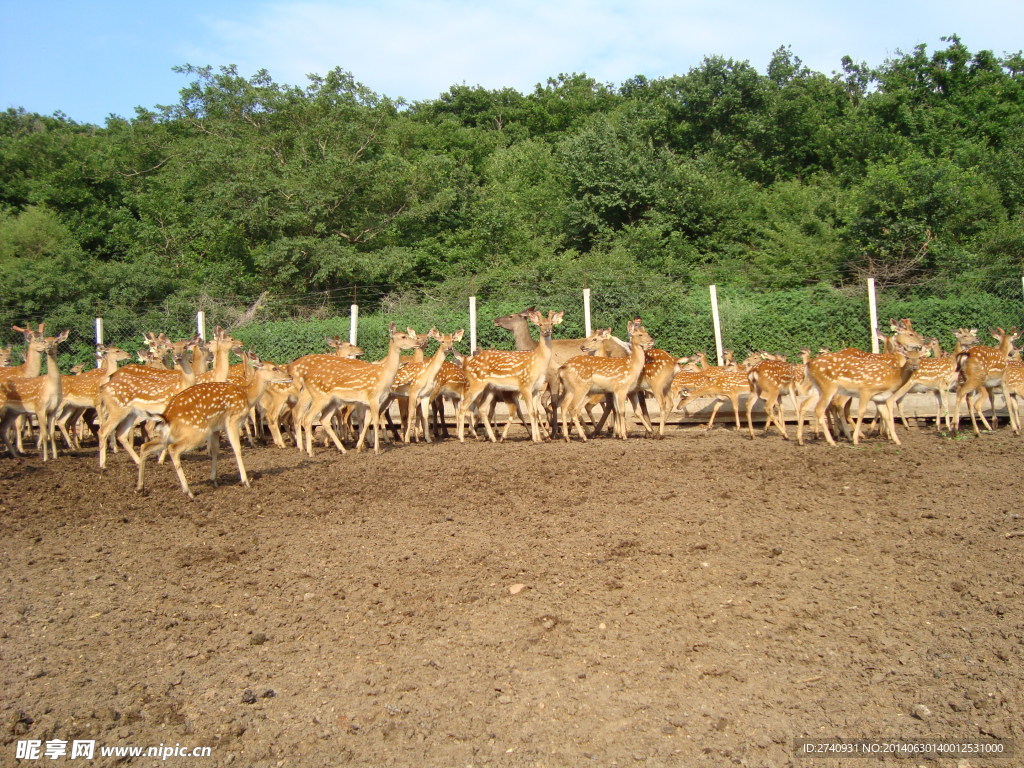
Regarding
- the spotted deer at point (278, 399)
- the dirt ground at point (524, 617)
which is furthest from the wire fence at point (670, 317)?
the dirt ground at point (524, 617)

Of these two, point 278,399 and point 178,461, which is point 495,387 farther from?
point 178,461

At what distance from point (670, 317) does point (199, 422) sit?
1181 cm

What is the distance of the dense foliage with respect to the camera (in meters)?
23.1

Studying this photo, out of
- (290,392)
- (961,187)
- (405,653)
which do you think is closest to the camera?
(405,653)

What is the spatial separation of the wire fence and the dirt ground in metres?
9.47

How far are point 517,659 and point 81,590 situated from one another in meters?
3.15

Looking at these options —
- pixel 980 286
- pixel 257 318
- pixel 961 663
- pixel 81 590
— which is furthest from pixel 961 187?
pixel 81 590

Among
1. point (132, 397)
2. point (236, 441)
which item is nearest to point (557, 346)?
point (132, 397)

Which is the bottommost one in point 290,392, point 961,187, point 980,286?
point 290,392

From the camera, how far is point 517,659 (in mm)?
5254

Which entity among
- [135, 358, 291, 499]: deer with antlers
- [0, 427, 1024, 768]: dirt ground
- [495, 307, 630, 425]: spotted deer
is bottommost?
[0, 427, 1024, 768]: dirt ground

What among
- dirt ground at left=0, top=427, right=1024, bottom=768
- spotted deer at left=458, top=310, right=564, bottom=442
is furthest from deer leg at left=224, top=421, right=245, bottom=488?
spotted deer at left=458, top=310, right=564, bottom=442

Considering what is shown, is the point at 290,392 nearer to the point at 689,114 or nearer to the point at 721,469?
the point at 721,469

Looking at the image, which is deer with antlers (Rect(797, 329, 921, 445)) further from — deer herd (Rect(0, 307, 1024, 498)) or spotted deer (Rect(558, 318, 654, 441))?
spotted deer (Rect(558, 318, 654, 441))
